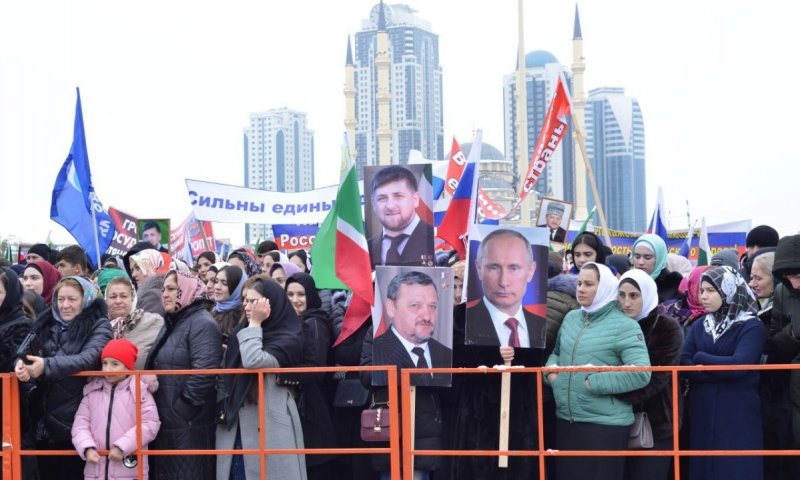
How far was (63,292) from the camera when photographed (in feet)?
21.3

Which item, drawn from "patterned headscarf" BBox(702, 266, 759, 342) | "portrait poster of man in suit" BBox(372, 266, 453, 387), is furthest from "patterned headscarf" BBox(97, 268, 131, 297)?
"patterned headscarf" BBox(702, 266, 759, 342)

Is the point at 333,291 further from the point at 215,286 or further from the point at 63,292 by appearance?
the point at 63,292

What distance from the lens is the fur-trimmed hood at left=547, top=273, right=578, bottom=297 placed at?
6.96 m

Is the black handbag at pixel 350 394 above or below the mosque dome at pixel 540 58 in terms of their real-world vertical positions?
below

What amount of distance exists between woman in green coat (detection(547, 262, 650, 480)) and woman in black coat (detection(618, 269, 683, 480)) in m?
0.09

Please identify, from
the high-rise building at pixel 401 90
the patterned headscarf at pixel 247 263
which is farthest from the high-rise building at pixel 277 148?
the patterned headscarf at pixel 247 263

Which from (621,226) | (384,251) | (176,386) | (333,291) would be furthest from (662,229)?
(621,226)

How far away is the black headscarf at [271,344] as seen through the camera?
20.7ft

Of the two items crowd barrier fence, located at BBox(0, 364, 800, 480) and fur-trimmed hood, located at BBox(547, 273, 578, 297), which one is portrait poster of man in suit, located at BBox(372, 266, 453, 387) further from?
fur-trimmed hood, located at BBox(547, 273, 578, 297)

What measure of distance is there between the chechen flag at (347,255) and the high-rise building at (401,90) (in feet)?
478

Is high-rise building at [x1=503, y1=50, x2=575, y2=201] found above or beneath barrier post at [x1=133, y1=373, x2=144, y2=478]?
above

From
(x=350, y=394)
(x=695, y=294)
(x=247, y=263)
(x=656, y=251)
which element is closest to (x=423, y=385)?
(x=350, y=394)

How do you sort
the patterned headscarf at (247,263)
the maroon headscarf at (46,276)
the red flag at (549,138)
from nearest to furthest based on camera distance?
1. the maroon headscarf at (46,276)
2. the patterned headscarf at (247,263)
3. the red flag at (549,138)

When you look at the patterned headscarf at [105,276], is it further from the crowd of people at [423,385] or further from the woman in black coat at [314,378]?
the woman in black coat at [314,378]
